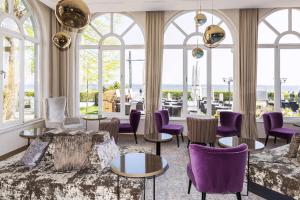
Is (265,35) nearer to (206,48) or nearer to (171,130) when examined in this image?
(206,48)

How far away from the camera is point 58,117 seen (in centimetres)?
645

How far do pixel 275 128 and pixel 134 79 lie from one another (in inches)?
168

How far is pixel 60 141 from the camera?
3006mm

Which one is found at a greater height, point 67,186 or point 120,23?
point 120,23

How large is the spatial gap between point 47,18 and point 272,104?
720 cm

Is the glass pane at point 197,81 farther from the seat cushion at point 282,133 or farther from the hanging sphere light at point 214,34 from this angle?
the hanging sphere light at point 214,34

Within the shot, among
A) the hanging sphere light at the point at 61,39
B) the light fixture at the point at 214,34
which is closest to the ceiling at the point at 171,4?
the hanging sphere light at the point at 61,39

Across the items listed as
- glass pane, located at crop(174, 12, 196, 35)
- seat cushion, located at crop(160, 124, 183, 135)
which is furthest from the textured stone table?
glass pane, located at crop(174, 12, 196, 35)

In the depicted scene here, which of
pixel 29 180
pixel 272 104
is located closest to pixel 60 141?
pixel 29 180

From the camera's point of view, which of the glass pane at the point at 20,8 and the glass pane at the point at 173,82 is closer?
the glass pane at the point at 20,8

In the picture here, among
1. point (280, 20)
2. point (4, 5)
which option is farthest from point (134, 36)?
point (280, 20)

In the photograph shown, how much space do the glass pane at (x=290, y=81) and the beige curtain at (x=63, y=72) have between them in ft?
20.9

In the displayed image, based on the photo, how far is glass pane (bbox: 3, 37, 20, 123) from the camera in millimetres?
5363

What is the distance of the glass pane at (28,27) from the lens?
6092 millimetres
